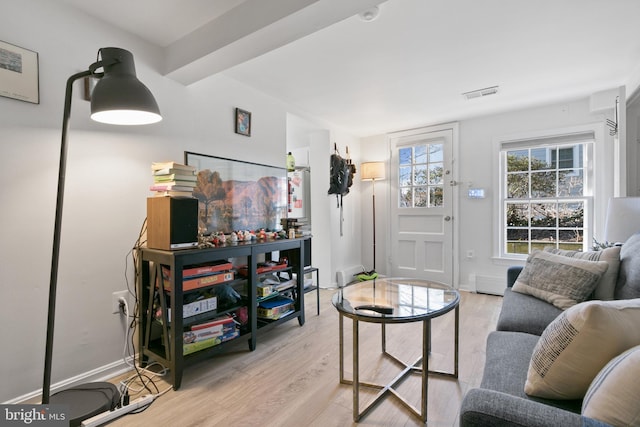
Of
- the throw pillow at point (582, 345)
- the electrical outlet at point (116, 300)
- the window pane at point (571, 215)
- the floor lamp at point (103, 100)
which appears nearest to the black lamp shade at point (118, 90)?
the floor lamp at point (103, 100)

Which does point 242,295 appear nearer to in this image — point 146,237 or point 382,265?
point 146,237

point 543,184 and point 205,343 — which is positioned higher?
point 543,184

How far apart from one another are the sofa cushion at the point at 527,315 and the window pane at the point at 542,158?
2.36 m

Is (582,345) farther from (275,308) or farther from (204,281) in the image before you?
(275,308)

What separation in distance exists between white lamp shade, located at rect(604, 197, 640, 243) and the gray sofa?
0.60 metres

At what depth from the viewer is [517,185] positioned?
3797mm

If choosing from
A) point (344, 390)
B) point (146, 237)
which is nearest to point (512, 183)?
point (344, 390)

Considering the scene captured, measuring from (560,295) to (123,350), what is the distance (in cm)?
285

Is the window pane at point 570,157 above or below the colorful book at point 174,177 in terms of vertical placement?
above

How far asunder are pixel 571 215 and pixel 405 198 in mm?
1940

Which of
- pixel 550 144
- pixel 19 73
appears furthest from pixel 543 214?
pixel 19 73

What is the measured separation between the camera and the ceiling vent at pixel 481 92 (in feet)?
9.99

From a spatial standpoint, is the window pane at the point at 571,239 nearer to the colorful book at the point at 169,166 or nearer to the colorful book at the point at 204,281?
the colorful book at the point at 204,281

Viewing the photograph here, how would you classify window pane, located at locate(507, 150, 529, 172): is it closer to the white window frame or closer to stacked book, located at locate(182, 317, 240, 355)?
the white window frame
